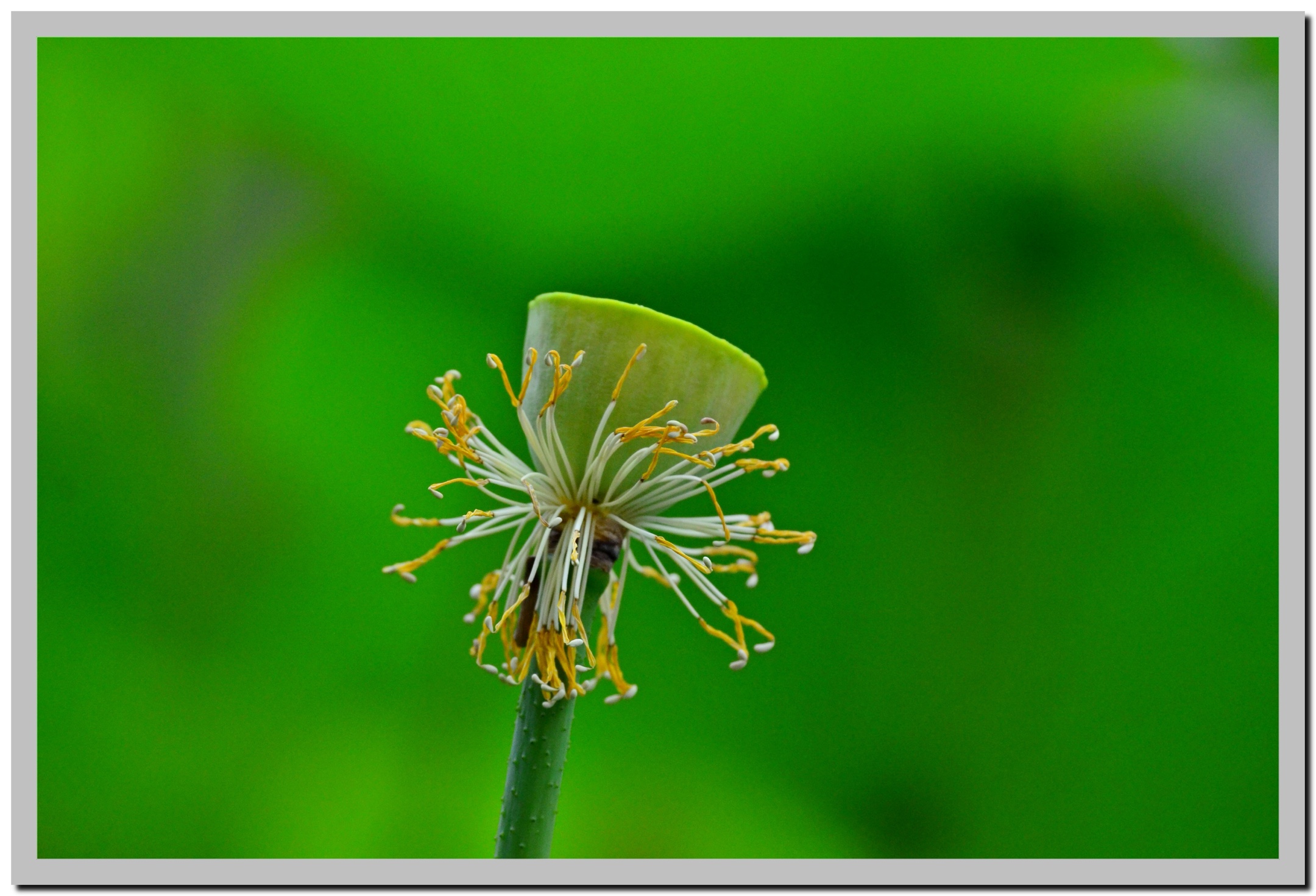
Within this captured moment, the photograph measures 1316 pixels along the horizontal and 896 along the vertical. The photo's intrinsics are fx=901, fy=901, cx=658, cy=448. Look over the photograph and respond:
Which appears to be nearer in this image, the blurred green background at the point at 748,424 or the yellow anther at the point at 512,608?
the yellow anther at the point at 512,608

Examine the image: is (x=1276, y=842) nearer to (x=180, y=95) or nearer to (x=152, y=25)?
(x=152, y=25)

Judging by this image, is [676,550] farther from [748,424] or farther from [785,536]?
[748,424]

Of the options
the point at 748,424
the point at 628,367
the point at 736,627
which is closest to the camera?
the point at 628,367

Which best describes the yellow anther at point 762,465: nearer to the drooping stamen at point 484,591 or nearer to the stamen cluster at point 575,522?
the stamen cluster at point 575,522

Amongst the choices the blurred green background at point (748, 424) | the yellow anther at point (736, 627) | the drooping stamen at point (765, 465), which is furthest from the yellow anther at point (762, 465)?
the blurred green background at point (748, 424)

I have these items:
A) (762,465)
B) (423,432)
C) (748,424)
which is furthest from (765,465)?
(748,424)

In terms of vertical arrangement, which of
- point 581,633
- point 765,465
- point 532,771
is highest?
point 765,465
